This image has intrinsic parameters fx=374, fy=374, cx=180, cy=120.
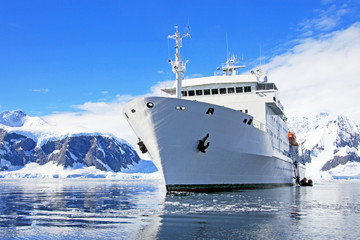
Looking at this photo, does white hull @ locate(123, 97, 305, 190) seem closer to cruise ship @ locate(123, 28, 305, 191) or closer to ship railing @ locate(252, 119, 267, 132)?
cruise ship @ locate(123, 28, 305, 191)

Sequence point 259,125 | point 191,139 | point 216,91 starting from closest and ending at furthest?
1. point 191,139
2. point 259,125
3. point 216,91

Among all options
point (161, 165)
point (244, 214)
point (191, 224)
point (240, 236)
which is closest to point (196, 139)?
point (161, 165)

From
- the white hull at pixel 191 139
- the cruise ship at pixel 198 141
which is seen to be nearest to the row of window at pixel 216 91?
the cruise ship at pixel 198 141

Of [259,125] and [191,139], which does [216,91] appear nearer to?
[259,125]

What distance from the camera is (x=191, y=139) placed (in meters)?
21.2

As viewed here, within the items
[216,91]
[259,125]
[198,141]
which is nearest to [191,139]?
[198,141]

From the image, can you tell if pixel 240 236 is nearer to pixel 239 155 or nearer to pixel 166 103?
pixel 166 103

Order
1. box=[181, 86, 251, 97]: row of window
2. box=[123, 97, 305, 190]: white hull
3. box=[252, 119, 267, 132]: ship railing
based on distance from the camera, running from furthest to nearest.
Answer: box=[181, 86, 251, 97]: row of window → box=[252, 119, 267, 132]: ship railing → box=[123, 97, 305, 190]: white hull

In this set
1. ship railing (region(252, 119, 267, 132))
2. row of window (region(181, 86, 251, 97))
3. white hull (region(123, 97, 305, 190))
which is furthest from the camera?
row of window (region(181, 86, 251, 97))

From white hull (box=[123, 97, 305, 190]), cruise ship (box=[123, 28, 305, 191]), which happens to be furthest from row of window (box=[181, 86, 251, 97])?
white hull (box=[123, 97, 305, 190])

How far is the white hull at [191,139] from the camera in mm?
20734

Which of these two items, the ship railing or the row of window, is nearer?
the ship railing

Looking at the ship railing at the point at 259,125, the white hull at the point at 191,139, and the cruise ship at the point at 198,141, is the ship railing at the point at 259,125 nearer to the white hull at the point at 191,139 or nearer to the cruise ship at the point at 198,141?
the cruise ship at the point at 198,141

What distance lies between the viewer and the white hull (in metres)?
20.7
